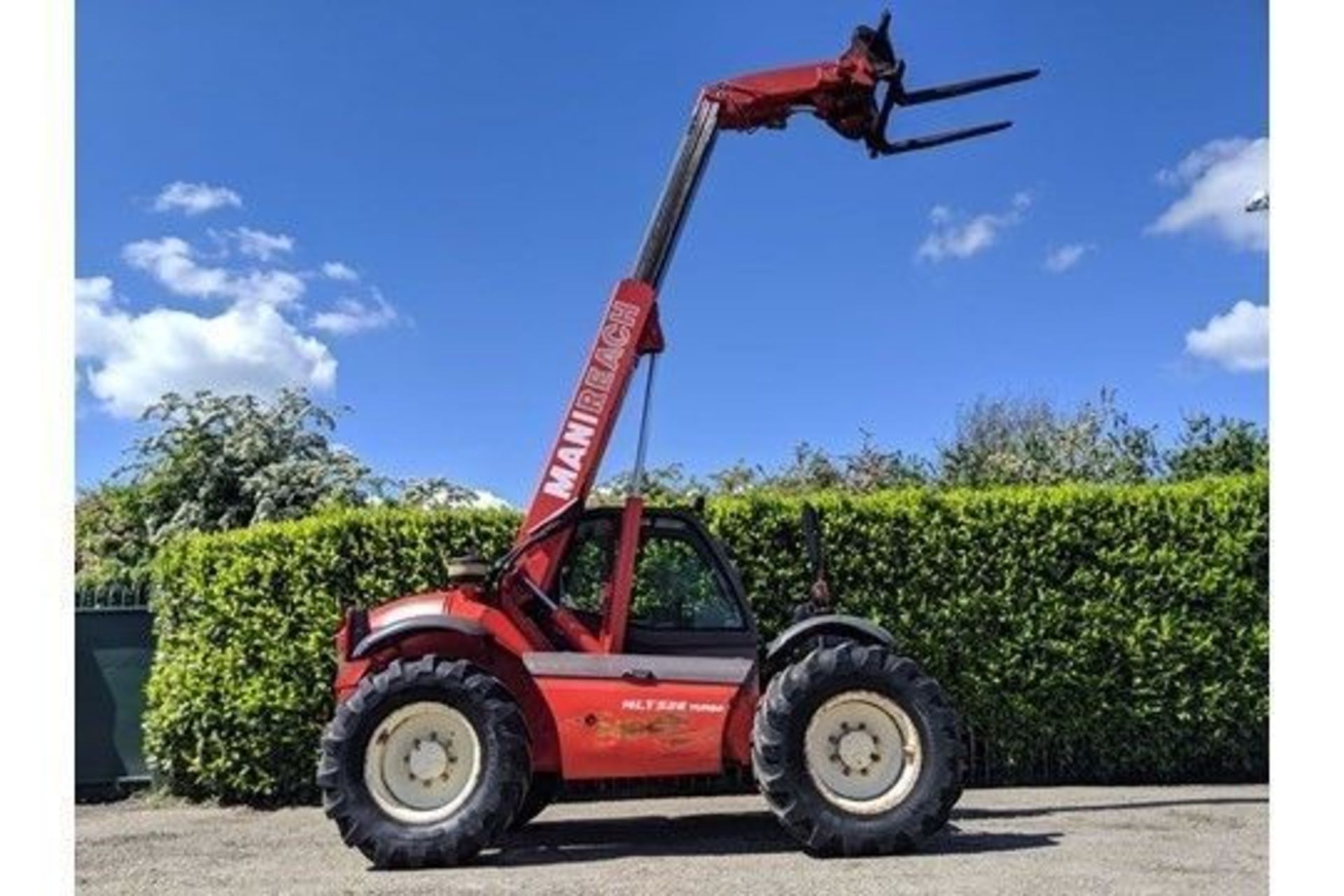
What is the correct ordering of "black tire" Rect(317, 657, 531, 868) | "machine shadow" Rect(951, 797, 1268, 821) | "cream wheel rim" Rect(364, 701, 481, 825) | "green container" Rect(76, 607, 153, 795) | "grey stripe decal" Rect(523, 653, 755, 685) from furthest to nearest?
"green container" Rect(76, 607, 153, 795) → "machine shadow" Rect(951, 797, 1268, 821) → "grey stripe decal" Rect(523, 653, 755, 685) → "cream wheel rim" Rect(364, 701, 481, 825) → "black tire" Rect(317, 657, 531, 868)

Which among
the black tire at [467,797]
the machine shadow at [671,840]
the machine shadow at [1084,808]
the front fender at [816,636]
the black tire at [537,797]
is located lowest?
the machine shadow at [1084,808]

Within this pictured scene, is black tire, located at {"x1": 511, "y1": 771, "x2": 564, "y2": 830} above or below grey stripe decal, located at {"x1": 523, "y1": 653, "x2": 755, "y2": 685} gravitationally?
below

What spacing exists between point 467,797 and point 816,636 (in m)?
2.17

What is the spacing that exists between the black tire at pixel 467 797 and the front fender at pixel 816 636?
4.88 ft

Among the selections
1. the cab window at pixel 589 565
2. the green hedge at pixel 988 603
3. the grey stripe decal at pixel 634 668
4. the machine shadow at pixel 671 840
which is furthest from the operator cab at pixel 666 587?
the green hedge at pixel 988 603

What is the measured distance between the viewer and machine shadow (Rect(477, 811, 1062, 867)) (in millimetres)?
7504

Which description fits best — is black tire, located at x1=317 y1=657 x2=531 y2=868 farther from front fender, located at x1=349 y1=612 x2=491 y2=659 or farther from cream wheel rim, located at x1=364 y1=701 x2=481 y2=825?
front fender, located at x1=349 y1=612 x2=491 y2=659

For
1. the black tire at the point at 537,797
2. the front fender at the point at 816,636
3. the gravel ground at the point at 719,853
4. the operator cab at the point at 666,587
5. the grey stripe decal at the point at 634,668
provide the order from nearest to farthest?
the gravel ground at the point at 719,853
the grey stripe decal at the point at 634,668
the front fender at the point at 816,636
the operator cab at the point at 666,587
the black tire at the point at 537,797

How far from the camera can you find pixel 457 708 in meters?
7.29

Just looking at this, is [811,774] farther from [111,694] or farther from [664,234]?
[111,694]

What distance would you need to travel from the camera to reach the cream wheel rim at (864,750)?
24.1ft

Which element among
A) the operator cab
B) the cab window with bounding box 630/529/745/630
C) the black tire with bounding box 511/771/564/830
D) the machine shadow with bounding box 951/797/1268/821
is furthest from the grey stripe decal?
the machine shadow with bounding box 951/797/1268/821

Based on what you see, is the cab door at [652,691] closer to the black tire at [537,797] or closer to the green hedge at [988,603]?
the black tire at [537,797]
